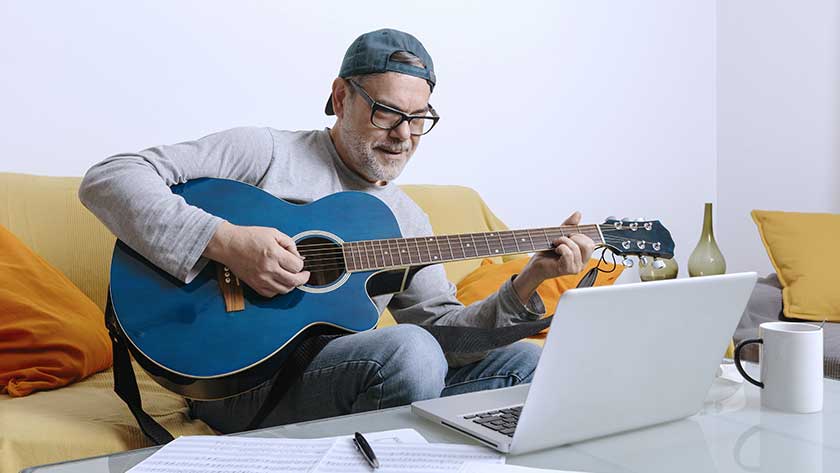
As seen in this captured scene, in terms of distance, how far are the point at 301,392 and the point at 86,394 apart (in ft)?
1.46

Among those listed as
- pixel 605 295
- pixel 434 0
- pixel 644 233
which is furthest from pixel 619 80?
pixel 605 295

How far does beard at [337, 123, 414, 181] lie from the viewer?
65.0 inches

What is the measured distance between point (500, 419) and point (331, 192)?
806mm

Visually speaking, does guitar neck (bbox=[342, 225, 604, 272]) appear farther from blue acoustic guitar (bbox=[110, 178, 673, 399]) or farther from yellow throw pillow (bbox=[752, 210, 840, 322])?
yellow throw pillow (bbox=[752, 210, 840, 322])

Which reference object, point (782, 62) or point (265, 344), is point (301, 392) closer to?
point (265, 344)

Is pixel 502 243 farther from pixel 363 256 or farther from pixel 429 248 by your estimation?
pixel 363 256

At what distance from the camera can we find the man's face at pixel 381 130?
1.64 m

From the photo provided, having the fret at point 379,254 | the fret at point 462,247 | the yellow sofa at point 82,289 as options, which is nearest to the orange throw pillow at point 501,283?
the yellow sofa at point 82,289

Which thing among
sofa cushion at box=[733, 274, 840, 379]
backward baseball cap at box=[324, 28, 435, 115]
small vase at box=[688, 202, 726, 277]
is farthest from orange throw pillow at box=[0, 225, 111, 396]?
small vase at box=[688, 202, 726, 277]

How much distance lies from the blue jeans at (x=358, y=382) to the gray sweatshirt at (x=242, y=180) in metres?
0.23

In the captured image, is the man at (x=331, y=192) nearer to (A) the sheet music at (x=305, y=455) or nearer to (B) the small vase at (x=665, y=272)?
(A) the sheet music at (x=305, y=455)

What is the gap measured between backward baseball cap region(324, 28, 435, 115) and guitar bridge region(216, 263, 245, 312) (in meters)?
0.57

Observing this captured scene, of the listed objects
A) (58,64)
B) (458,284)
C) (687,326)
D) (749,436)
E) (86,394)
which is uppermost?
(58,64)

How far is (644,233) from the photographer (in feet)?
5.20
